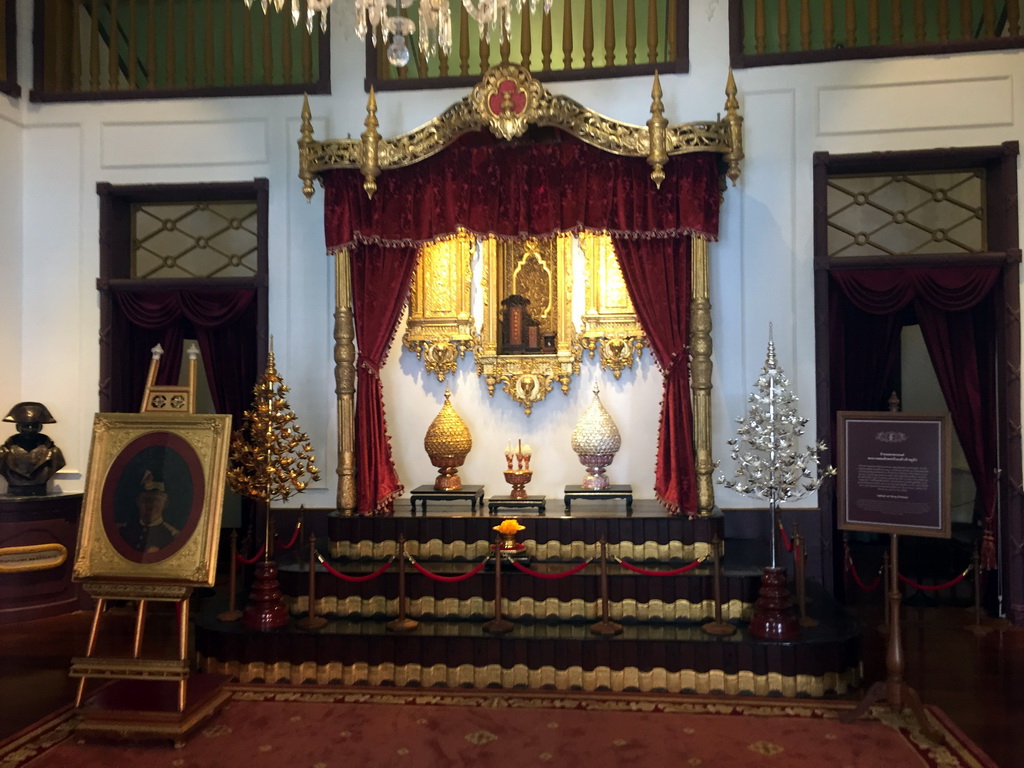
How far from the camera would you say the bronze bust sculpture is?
6.37 m

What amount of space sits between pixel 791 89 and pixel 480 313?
2919 mm

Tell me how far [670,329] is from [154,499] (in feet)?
11.3

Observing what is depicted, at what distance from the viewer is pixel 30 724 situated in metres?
4.23

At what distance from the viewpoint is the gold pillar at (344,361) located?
5965mm

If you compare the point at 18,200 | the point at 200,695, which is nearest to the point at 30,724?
the point at 200,695

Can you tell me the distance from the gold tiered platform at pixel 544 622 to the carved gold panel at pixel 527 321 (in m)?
1.27

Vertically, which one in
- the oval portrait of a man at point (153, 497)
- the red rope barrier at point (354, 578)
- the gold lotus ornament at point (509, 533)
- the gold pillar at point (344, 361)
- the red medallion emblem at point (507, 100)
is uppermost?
the red medallion emblem at point (507, 100)

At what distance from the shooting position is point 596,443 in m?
6.12

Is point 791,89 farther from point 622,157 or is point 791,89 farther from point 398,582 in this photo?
point 398,582

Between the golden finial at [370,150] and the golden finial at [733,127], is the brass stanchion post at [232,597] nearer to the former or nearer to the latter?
→ the golden finial at [370,150]

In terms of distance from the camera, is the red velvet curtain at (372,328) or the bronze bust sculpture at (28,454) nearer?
the red velvet curtain at (372,328)

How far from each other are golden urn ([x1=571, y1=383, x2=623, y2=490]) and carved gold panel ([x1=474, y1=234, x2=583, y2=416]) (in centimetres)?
46

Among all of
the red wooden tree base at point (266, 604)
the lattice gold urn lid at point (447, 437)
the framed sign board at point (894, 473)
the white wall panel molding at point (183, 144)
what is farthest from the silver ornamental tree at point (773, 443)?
the white wall panel molding at point (183, 144)

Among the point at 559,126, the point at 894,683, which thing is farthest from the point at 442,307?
the point at 894,683
